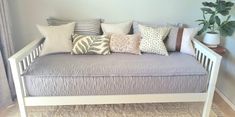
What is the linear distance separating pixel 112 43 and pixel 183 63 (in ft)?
2.65

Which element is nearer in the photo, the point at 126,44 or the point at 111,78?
the point at 111,78

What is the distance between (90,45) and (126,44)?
404 millimetres

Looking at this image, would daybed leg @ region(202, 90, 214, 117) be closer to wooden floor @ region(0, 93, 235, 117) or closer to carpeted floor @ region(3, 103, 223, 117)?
carpeted floor @ region(3, 103, 223, 117)

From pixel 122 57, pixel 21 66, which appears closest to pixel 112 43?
pixel 122 57

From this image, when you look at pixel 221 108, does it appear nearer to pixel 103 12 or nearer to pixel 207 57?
pixel 207 57

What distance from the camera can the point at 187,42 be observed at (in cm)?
234

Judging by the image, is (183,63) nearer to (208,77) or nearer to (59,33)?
(208,77)

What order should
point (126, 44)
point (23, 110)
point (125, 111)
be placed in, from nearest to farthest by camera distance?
point (23, 110) < point (125, 111) < point (126, 44)

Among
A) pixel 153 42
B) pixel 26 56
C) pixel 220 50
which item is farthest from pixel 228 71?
pixel 26 56

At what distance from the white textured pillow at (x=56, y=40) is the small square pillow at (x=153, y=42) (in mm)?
836

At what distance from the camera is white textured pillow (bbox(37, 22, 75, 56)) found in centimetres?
226

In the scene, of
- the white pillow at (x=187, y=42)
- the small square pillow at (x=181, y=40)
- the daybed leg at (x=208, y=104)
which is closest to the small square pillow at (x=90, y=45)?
the small square pillow at (x=181, y=40)

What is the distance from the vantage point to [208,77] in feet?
6.48

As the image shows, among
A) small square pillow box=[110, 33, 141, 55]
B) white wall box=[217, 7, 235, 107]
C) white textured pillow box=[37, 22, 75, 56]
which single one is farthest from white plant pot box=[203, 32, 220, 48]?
white textured pillow box=[37, 22, 75, 56]
